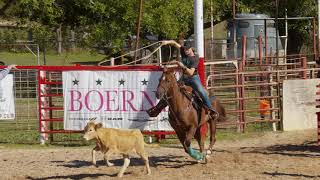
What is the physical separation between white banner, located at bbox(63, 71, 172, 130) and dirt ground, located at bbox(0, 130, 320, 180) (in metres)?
0.76

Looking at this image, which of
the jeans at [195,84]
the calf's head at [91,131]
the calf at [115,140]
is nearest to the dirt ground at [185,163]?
the calf at [115,140]

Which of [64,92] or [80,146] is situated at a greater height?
[64,92]

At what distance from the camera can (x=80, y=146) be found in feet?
46.6

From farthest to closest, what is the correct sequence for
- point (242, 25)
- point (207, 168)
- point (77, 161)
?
point (242, 25)
point (77, 161)
point (207, 168)

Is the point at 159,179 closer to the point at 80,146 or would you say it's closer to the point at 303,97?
the point at 80,146

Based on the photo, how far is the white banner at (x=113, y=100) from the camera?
46.4 feet

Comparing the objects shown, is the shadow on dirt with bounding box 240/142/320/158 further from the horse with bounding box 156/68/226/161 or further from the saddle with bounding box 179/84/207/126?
the horse with bounding box 156/68/226/161

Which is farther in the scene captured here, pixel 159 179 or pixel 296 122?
pixel 296 122

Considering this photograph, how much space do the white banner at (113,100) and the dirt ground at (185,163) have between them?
76cm

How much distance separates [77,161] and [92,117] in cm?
235

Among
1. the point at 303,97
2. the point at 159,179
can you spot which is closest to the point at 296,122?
the point at 303,97

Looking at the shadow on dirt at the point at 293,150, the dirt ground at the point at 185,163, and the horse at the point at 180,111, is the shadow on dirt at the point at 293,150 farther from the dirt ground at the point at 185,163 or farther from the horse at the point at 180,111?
the horse at the point at 180,111

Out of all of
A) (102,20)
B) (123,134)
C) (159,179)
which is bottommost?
(159,179)

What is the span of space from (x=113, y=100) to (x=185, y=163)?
321cm
